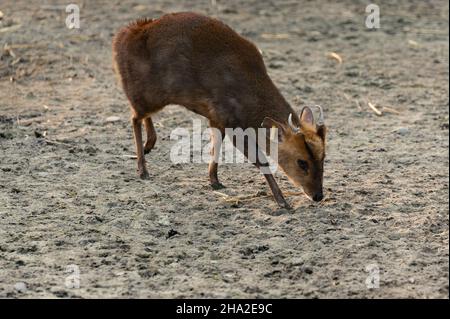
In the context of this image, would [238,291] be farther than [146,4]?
No

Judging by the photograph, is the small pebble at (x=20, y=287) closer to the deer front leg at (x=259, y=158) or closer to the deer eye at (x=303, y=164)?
the deer front leg at (x=259, y=158)

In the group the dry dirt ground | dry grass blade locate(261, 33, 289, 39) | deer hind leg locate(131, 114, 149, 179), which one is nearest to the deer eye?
the dry dirt ground

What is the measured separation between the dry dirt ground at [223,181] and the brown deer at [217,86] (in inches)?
15.3

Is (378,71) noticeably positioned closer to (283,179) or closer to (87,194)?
(283,179)

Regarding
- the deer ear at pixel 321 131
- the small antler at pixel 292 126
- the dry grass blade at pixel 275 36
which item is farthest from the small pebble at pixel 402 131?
the dry grass blade at pixel 275 36

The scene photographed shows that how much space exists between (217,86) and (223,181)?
900 mm

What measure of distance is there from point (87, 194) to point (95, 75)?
10.4ft

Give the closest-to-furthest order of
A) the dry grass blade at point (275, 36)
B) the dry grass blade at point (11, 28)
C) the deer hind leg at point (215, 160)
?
the deer hind leg at point (215, 160) < the dry grass blade at point (11, 28) < the dry grass blade at point (275, 36)

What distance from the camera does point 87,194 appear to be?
729cm

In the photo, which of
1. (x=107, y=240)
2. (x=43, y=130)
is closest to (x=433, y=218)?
(x=107, y=240)

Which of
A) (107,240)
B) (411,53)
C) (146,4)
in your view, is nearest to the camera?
(107,240)

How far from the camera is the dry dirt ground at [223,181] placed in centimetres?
594

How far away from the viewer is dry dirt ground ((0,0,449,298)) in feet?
19.5

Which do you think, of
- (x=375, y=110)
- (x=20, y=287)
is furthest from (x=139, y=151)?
(x=375, y=110)
